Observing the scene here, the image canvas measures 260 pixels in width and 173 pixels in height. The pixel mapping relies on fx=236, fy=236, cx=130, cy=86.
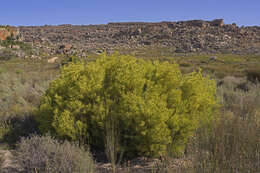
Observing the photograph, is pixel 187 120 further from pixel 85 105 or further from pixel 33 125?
pixel 33 125

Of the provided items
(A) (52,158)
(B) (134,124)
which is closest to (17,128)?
(A) (52,158)

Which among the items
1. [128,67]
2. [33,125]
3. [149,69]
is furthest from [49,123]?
[149,69]

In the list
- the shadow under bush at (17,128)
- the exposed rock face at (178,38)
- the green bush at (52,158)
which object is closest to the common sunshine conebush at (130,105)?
the green bush at (52,158)

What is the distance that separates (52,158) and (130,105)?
5.05 feet

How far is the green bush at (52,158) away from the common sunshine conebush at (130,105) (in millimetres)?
410

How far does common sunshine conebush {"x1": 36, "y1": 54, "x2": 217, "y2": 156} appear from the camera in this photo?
13.1 feet

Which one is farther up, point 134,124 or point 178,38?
point 178,38

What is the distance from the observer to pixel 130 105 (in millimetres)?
4023

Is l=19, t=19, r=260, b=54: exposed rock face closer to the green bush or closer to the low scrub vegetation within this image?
the low scrub vegetation

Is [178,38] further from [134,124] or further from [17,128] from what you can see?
[134,124]

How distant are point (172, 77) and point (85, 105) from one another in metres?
1.77

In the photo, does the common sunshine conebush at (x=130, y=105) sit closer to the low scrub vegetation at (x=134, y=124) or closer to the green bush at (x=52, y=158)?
the low scrub vegetation at (x=134, y=124)

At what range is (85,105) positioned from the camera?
15.1 ft

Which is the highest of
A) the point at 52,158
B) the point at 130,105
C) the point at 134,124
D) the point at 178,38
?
the point at 178,38
